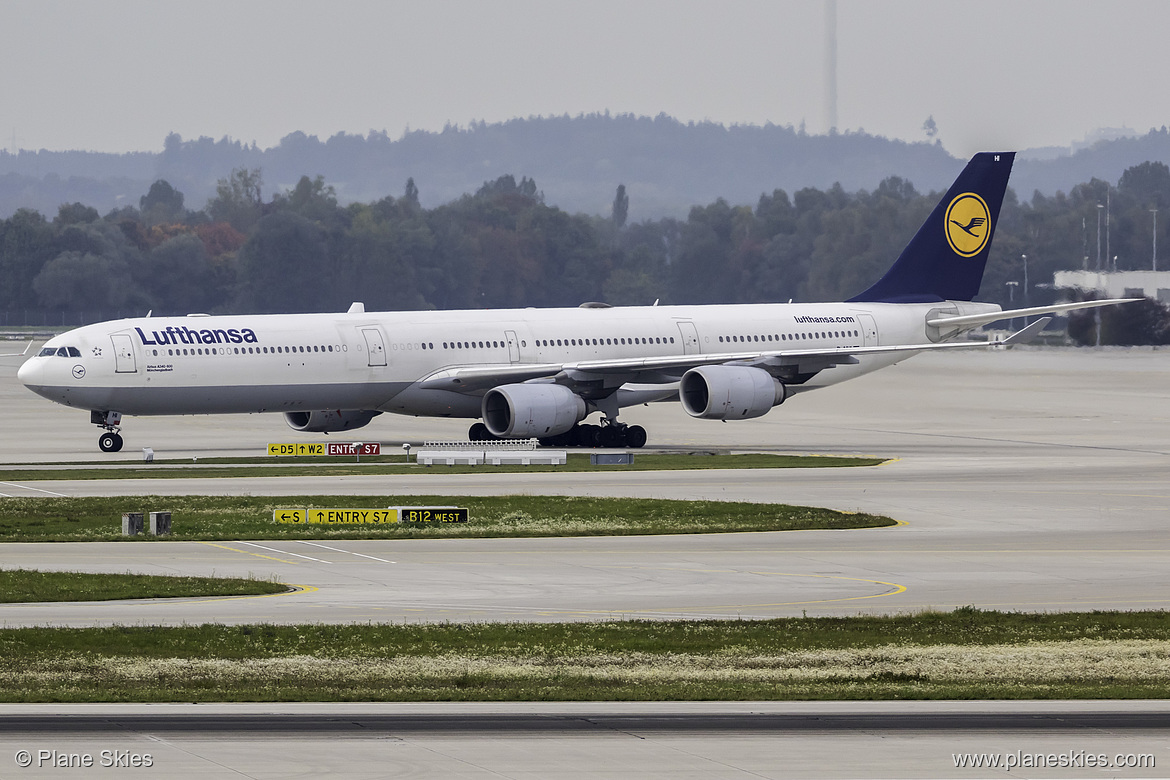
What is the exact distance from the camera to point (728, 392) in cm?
5362

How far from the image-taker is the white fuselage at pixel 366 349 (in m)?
51.7

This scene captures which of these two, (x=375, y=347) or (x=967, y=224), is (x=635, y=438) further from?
(x=967, y=224)

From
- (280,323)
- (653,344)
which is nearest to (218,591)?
(280,323)

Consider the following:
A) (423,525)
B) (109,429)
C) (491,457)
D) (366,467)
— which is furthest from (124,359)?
(423,525)

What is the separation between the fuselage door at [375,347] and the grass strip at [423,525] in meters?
14.4

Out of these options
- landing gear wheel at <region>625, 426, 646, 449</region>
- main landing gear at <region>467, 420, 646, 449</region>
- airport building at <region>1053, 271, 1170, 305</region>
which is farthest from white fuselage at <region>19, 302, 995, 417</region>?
airport building at <region>1053, 271, 1170, 305</region>

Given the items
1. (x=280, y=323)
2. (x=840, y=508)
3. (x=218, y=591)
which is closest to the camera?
(x=218, y=591)

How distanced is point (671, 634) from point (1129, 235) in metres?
164

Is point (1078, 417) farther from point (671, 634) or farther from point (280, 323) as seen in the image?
point (671, 634)

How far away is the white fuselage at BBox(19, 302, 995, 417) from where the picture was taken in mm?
51719

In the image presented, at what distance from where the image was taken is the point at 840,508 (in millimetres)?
38594

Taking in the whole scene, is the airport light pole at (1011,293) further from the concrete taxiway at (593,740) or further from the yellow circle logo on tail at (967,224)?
the concrete taxiway at (593,740)

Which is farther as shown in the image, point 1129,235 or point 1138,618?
point 1129,235

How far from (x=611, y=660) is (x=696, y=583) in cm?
707
